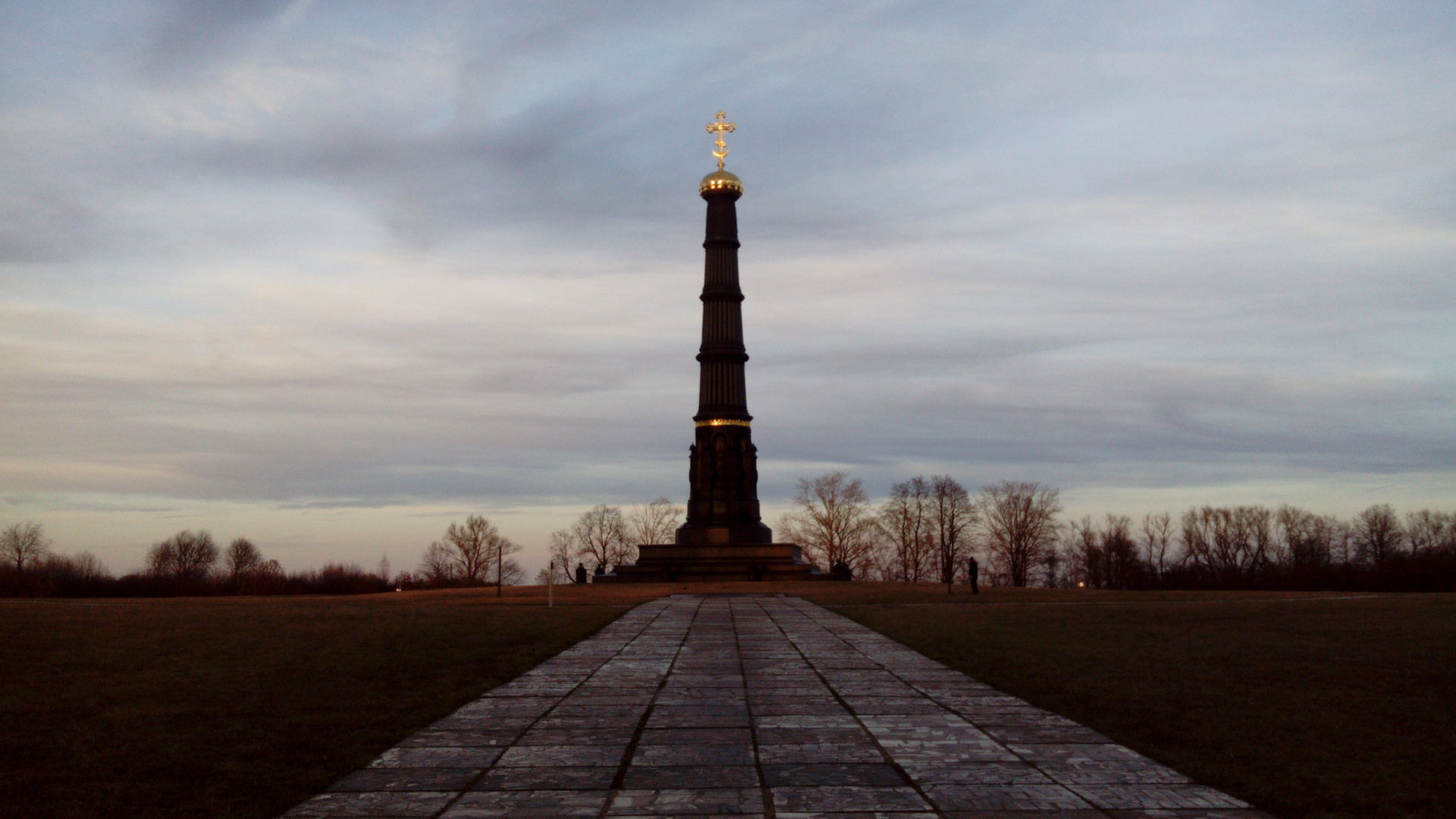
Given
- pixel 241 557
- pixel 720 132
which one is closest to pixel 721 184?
pixel 720 132

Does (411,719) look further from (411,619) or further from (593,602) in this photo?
(593,602)

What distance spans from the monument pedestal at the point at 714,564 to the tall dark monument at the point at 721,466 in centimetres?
4

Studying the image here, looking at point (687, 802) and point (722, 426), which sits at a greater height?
point (722, 426)

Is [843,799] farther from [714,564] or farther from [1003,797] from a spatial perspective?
[714,564]

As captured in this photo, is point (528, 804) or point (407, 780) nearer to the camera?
point (528, 804)

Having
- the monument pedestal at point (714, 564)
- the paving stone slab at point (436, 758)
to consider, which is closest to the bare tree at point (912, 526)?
the monument pedestal at point (714, 564)

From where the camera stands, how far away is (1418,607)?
20734mm

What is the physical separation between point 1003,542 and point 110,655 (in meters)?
72.1

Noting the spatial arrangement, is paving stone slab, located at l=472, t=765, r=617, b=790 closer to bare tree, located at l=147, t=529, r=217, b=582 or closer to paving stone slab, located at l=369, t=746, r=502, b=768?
paving stone slab, located at l=369, t=746, r=502, b=768

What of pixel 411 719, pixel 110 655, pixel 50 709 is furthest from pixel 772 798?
pixel 110 655

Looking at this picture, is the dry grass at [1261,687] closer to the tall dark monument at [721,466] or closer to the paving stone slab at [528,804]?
the paving stone slab at [528,804]

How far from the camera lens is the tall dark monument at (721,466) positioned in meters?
43.5

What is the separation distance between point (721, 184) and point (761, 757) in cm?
4376

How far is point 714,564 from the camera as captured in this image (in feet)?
142
